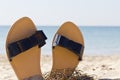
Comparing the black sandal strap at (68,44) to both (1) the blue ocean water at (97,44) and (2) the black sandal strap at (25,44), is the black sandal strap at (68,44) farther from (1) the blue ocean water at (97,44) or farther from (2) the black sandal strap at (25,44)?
(1) the blue ocean water at (97,44)

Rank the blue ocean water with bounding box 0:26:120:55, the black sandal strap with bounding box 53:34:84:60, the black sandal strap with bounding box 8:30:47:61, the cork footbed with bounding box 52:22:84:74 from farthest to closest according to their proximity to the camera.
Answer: the blue ocean water with bounding box 0:26:120:55, the cork footbed with bounding box 52:22:84:74, the black sandal strap with bounding box 53:34:84:60, the black sandal strap with bounding box 8:30:47:61

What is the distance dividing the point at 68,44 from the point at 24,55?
71 cm

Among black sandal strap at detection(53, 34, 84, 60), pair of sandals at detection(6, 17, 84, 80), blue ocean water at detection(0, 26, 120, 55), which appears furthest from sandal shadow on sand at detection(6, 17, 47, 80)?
blue ocean water at detection(0, 26, 120, 55)

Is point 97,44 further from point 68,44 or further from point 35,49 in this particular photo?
point 35,49

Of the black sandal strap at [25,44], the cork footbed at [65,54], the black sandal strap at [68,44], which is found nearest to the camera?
the black sandal strap at [25,44]

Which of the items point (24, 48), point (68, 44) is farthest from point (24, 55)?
point (68, 44)

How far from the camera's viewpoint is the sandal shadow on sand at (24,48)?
16.4 ft

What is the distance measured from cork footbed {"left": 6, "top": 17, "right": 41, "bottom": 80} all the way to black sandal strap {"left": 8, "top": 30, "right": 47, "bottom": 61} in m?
0.06

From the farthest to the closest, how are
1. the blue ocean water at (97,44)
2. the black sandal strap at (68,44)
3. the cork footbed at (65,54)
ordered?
1. the blue ocean water at (97,44)
2. the cork footbed at (65,54)
3. the black sandal strap at (68,44)

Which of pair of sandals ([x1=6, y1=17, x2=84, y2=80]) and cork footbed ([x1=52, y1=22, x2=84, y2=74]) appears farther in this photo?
cork footbed ([x1=52, y1=22, x2=84, y2=74])

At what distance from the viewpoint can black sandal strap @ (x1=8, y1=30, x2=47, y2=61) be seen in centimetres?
498

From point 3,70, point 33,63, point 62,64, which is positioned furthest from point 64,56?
point 3,70

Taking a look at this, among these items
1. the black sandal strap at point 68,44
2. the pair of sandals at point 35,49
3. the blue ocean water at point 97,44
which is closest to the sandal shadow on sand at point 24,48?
the pair of sandals at point 35,49

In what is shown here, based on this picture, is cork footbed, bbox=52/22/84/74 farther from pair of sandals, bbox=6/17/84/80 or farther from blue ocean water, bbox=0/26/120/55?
blue ocean water, bbox=0/26/120/55
